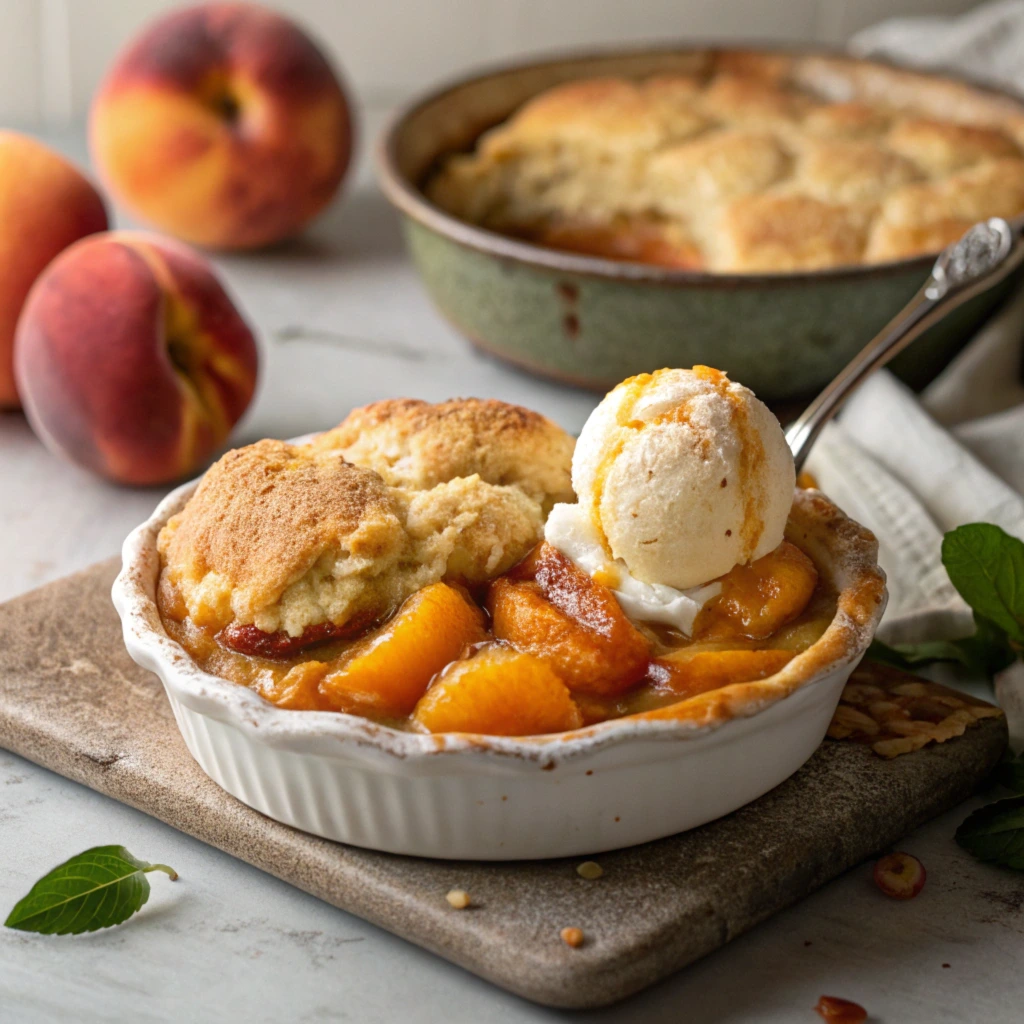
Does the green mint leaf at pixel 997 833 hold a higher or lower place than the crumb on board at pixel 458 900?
lower

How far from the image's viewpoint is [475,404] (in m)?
1.78

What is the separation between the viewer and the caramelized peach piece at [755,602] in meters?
1.52

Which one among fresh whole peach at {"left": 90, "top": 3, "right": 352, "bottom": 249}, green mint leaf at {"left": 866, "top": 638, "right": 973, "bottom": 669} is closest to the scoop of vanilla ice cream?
green mint leaf at {"left": 866, "top": 638, "right": 973, "bottom": 669}

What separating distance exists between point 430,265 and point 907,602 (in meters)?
1.15

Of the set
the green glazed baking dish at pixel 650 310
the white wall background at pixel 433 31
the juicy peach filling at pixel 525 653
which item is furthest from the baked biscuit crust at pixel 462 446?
the white wall background at pixel 433 31

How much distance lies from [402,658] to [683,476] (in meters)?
0.34

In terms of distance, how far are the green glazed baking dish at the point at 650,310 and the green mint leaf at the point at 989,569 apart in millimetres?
759

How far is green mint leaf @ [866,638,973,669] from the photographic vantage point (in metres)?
1.83

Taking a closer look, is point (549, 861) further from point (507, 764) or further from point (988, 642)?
point (988, 642)

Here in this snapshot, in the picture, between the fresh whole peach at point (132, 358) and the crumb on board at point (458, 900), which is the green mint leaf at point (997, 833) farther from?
the fresh whole peach at point (132, 358)

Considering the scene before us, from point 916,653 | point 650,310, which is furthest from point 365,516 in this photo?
point 650,310

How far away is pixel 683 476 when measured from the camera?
1466mm

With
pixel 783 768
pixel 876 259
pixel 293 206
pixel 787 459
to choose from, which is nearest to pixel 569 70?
pixel 293 206

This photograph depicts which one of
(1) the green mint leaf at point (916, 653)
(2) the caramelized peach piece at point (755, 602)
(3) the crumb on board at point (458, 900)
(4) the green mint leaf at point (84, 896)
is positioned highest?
(2) the caramelized peach piece at point (755, 602)
